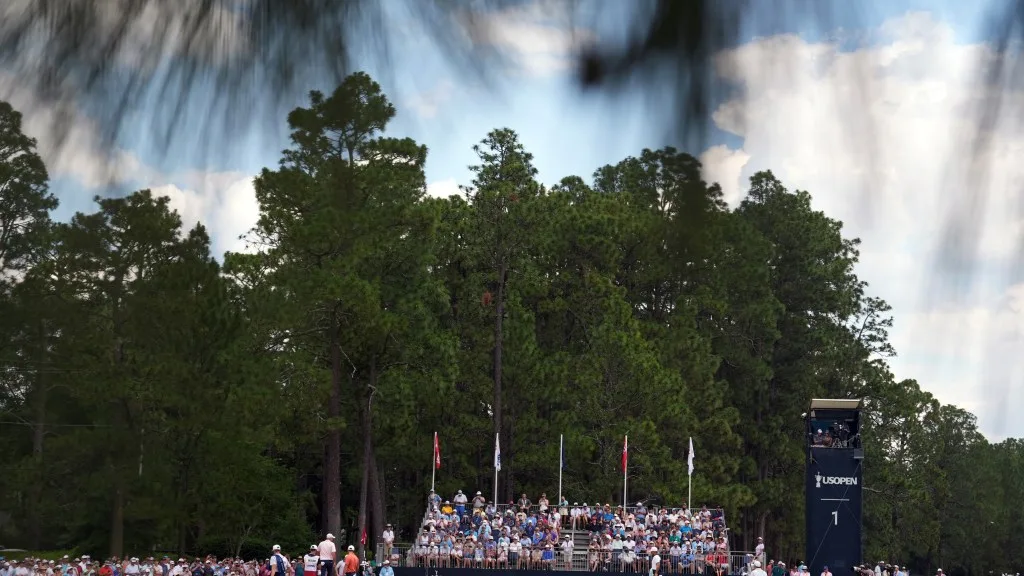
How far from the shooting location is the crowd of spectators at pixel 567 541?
30219 mm

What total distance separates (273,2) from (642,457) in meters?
37.6

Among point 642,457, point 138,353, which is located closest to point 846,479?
point 642,457

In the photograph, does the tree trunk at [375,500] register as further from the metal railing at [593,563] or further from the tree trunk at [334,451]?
the metal railing at [593,563]

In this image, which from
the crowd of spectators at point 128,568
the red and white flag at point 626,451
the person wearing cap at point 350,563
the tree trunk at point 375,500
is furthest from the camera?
the tree trunk at point 375,500

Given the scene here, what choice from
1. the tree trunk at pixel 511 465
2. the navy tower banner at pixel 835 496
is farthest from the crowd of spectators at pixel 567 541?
the tree trunk at pixel 511 465

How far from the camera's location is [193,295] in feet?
13.4

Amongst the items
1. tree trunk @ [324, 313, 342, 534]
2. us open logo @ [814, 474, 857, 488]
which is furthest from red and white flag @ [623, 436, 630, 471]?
us open logo @ [814, 474, 857, 488]

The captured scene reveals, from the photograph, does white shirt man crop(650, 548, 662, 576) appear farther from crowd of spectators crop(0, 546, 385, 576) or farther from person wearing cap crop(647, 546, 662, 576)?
crowd of spectators crop(0, 546, 385, 576)

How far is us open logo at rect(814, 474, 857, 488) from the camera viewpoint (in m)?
27.4

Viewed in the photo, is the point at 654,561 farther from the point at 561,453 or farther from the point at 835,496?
the point at 561,453

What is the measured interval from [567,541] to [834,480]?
24.4 feet

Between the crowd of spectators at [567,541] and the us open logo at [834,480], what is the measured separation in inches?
141

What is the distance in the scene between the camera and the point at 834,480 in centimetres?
2753

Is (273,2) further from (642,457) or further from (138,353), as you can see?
(642,457)
